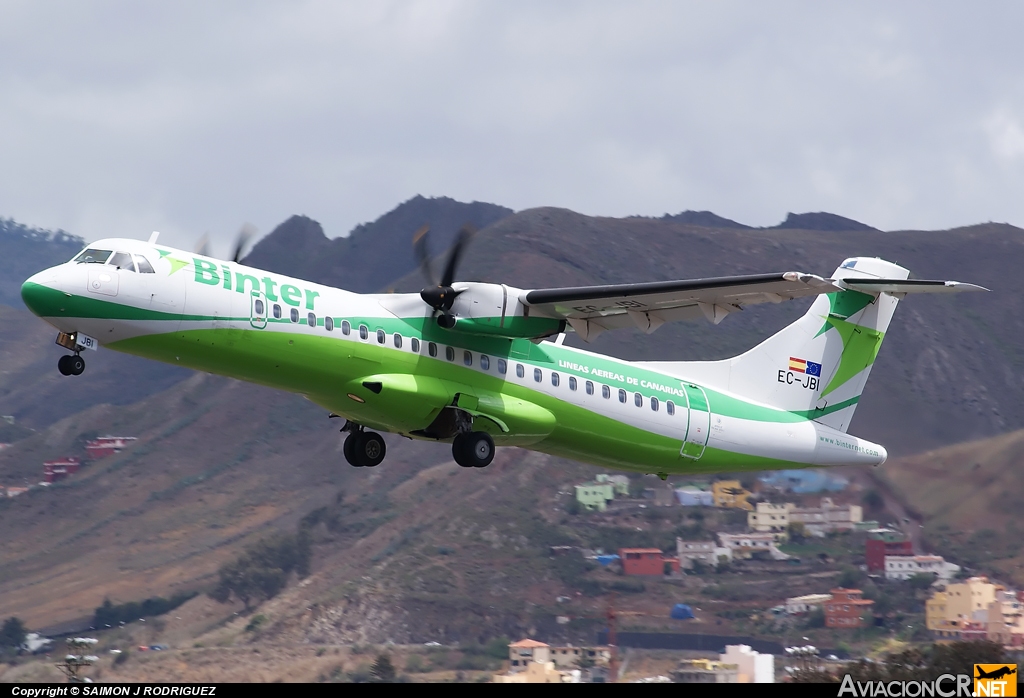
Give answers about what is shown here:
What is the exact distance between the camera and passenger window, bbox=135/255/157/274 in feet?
52.9

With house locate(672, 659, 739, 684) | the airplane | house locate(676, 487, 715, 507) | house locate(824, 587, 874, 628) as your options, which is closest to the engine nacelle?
the airplane

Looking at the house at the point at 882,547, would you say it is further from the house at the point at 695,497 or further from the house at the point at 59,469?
the house at the point at 59,469

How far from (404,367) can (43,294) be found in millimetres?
4839

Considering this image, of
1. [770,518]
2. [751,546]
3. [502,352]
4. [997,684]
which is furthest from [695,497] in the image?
[502,352]

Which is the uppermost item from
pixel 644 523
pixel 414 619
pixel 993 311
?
pixel 993 311

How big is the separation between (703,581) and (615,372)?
20.4 m

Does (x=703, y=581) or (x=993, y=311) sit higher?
(x=993, y=311)

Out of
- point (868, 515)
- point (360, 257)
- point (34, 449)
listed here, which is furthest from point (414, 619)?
point (360, 257)

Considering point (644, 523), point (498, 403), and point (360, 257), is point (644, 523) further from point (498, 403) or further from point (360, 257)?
point (360, 257)

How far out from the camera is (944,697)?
16.5 metres

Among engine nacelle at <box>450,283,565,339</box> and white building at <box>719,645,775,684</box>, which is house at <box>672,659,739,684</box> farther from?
engine nacelle at <box>450,283,565,339</box>

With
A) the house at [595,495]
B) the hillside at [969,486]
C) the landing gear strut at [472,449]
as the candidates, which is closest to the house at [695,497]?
the house at [595,495]

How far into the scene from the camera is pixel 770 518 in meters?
37.0

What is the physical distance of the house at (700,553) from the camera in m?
39.2
